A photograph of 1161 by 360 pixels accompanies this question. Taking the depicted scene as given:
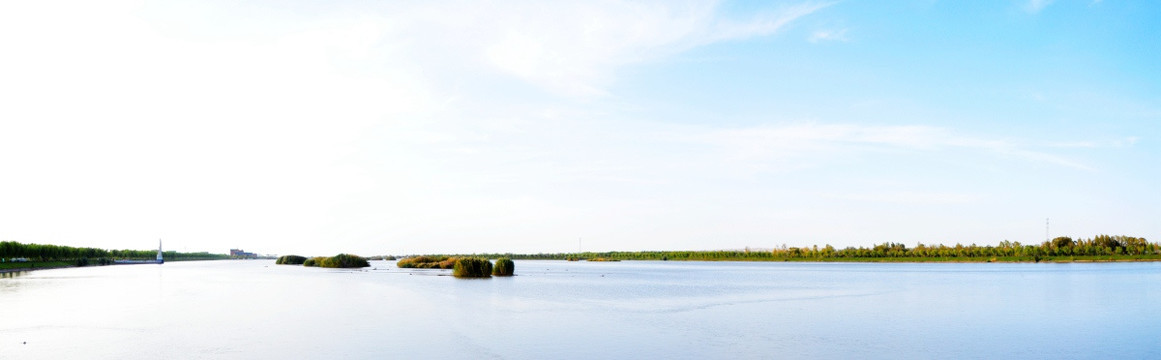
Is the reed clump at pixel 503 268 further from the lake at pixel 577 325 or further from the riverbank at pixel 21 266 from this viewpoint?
the riverbank at pixel 21 266

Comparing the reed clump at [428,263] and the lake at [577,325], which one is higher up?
the lake at [577,325]

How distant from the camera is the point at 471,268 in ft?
192

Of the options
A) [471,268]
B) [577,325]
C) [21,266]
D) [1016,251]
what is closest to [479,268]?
[471,268]

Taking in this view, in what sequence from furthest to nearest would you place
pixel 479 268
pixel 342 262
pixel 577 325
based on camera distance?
1. pixel 342 262
2. pixel 479 268
3. pixel 577 325

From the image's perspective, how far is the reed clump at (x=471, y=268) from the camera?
190ft

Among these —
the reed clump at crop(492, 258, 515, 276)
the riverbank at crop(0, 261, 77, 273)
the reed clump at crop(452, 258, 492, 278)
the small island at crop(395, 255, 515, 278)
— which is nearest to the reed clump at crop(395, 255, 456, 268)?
the small island at crop(395, 255, 515, 278)

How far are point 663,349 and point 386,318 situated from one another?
1164cm

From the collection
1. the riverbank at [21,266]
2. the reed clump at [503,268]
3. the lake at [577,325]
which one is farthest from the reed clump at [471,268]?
the riverbank at [21,266]

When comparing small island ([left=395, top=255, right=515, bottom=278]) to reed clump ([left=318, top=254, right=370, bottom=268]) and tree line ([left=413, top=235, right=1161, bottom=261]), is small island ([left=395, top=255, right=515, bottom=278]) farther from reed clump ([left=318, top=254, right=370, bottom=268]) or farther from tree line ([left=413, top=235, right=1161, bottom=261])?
tree line ([left=413, top=235, right=1161, bottom=261])

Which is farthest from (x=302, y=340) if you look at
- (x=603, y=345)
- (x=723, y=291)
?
(x=723, y=291)

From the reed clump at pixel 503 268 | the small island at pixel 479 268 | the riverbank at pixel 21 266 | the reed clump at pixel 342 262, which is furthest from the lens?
the reed clump at pixel 342 262

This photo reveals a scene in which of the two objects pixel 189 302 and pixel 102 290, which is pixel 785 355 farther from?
pixel 102 290

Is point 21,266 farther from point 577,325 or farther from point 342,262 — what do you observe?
point 577,325

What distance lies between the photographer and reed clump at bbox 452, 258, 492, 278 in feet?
190
